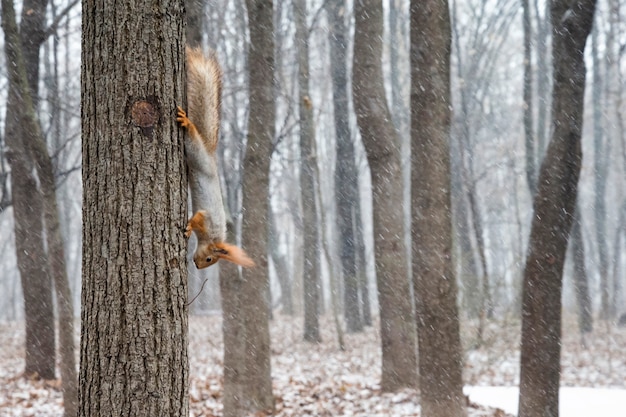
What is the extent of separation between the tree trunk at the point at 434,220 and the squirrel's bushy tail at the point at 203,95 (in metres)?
4.00

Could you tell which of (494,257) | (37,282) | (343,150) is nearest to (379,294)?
(37,282)

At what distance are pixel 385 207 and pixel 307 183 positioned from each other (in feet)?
27.8

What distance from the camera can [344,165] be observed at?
20.6 meters

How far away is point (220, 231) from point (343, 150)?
1633cm

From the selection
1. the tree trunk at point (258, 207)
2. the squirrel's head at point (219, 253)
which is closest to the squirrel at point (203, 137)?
the squirrel's head at point (219, 253)

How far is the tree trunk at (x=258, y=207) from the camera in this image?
877 cm

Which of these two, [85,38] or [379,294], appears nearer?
[85,38]

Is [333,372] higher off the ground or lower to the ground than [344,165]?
lower

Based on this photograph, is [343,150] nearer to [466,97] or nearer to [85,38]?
[466,97]

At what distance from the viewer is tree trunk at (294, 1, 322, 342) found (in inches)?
→ 590

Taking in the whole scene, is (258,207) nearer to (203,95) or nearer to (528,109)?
(203,95)

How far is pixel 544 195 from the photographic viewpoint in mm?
6848

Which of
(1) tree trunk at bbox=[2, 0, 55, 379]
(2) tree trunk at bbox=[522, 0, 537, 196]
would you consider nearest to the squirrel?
(1) tree trunk at bbox=[2, 0, 55, 379]

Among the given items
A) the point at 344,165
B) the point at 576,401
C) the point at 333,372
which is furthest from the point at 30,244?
the point at 344,165
